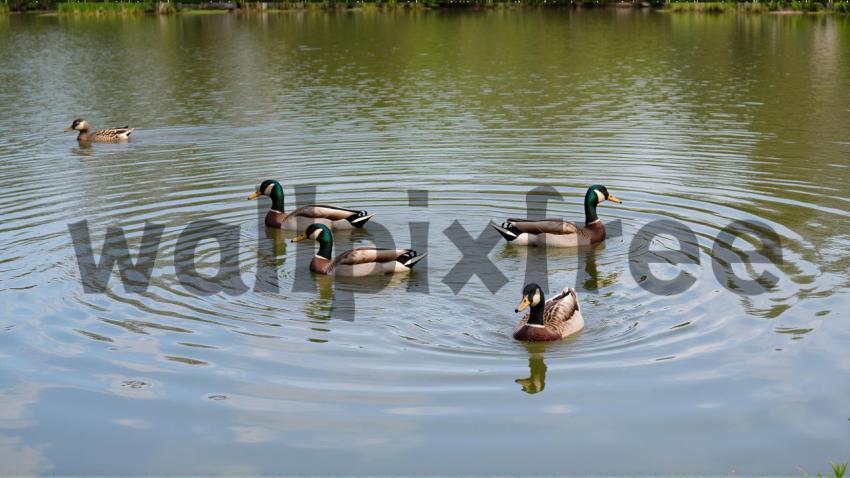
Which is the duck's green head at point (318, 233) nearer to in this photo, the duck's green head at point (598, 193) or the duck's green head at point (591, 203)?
the duck's green head at point (591, 203)

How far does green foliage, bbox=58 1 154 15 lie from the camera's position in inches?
3127

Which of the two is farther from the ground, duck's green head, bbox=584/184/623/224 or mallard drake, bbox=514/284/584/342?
duck's green head, bbox=584/184/623/224

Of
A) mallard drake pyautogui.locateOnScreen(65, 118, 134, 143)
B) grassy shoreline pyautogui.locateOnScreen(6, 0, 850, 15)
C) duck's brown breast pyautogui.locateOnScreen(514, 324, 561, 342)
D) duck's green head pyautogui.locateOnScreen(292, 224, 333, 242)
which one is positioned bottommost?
duck's brown breast pyautogui.locateOnScreen(514, 324, 561, 342)

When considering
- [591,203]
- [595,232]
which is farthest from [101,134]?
[595,232]

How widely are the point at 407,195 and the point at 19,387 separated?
9414 millimetres

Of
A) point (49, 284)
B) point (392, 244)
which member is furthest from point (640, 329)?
point (49, 284)

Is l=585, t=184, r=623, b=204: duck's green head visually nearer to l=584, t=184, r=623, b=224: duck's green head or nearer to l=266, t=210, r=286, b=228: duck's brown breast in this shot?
l=584, t=184, r=623, b=224: duck's green head

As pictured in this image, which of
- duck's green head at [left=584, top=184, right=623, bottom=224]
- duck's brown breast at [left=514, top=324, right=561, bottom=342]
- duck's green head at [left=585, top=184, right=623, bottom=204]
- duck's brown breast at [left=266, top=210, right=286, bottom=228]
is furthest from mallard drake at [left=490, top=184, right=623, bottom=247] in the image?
duck's brown breast at [left=514, top=324, right=561, bottom=342]

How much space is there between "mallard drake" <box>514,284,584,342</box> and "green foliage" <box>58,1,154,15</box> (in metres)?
72.4

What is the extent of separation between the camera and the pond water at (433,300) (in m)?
9.31

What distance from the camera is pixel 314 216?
56.2ft

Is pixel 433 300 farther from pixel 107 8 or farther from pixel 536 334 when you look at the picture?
pixel 107 8

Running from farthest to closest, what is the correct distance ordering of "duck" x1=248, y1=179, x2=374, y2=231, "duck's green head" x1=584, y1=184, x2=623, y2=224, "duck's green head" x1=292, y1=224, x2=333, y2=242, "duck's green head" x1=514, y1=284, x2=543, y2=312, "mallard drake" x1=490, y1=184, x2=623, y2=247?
1. "duck" x1=248, y1=179, x2=374, y2=231
2. "duck's green head" x1=584, y1=184, x2=623, y2=224
3. "mallard drake" x1=490, y1=184, x2=623, y2=247
4. "duck's green head" x1=292, y1=224, x2=333, y2=242
5. "duck's green head" x1=514, y1=284, x2=543, y2=312

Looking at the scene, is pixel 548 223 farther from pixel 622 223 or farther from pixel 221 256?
pixel 221 256
